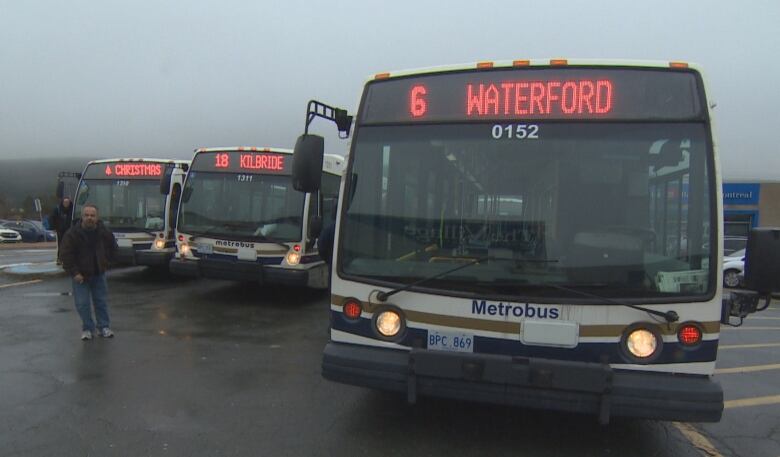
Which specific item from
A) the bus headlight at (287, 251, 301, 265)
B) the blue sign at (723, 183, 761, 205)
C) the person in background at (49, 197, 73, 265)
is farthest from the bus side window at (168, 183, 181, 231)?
the blue sign at (723, 183, 761, 205)

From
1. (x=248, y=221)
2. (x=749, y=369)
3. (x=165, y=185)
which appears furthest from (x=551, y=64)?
(x=165, y=185)

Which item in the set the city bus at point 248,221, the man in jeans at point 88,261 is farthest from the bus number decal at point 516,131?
the city bus at point 248,221

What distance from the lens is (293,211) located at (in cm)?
925

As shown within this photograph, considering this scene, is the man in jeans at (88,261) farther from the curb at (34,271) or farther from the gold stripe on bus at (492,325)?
the curb at (34,271)

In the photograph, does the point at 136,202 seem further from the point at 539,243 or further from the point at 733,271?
the point at 733,271

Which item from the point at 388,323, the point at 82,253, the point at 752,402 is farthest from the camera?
the point at 82,253

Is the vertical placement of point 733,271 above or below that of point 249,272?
below

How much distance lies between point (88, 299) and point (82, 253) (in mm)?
589

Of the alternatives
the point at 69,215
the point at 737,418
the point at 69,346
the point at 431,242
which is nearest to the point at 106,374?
the point at 69,346

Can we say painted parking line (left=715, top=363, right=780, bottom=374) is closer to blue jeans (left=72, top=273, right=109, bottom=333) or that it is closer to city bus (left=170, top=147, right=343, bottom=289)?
city bus (left=170, top=147, right=343, bottom=289)

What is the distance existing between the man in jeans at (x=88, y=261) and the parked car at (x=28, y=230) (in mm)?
29284

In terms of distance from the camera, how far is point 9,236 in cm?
2895

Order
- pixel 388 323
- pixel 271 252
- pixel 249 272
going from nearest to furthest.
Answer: pixel 388 323 → pixel 249 272 → pixel 271 252

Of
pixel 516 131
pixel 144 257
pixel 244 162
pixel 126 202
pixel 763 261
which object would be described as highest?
pixel 244 162
